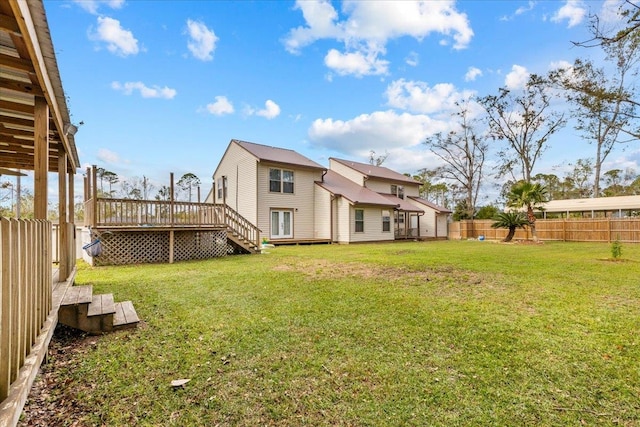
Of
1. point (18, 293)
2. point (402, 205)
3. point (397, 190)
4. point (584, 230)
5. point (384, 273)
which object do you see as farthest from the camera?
point (397, 190)

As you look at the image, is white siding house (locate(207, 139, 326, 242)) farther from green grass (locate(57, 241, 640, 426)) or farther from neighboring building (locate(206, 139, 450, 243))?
green grass (locate(57, 241, 640, 426))

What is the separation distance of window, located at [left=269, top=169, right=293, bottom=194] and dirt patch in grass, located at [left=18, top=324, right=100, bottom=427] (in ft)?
45.3

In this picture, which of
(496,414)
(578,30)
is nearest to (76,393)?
(496,414)

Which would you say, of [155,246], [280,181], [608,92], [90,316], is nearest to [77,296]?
[90,316]

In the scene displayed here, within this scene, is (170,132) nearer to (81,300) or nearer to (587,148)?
(81,300)

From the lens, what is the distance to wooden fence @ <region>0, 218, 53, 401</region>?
1.57 m

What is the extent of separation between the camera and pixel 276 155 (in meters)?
18.1

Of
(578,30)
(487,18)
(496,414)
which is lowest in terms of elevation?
(496,414)

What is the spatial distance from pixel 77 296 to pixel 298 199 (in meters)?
14.4

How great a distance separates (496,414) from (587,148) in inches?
1162

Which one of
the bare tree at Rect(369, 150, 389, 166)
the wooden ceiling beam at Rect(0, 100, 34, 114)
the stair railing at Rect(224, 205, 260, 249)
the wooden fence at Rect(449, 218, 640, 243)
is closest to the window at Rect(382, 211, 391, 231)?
the wooden fence at Rect(449, 218, 640, 243)

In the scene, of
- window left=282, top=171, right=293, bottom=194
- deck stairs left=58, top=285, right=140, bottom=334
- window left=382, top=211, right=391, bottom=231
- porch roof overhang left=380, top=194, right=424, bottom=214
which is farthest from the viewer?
porch roof overhang left=380, top=194, right=424, bottom=214

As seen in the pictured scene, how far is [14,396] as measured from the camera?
5.27ft

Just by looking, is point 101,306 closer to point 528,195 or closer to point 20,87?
point 20,87
